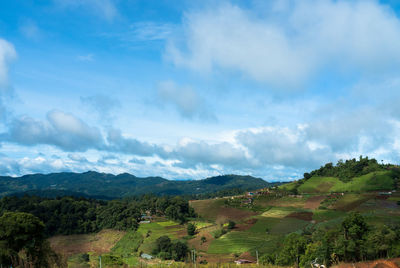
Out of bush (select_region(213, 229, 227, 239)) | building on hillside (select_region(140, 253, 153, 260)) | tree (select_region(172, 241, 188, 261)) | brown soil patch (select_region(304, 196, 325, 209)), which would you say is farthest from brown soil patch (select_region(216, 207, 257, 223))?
building on hillside (select_region(140, 253, 153, 260))

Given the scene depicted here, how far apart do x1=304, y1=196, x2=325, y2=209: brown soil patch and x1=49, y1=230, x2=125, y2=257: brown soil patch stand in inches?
2386

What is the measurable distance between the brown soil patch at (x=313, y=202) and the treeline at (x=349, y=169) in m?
26.6

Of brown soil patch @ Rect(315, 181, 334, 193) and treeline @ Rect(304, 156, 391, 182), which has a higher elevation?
treeline @ Rect(304, 156, 391, 182)

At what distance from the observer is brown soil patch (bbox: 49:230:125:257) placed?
264ft

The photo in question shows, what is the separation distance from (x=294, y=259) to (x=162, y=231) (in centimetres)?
5335

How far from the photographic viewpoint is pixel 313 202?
9731 centimetres

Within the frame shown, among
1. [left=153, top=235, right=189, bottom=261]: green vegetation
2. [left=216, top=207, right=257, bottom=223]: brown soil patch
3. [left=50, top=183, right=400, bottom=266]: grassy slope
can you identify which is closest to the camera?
[left=153, top=235, right=189, bottom=261]: green vegetation

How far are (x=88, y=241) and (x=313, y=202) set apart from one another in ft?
244

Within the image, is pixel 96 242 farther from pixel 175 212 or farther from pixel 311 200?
pixel 311 200

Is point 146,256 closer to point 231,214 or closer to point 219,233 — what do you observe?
point 219,233

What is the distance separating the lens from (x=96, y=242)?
8688 cm

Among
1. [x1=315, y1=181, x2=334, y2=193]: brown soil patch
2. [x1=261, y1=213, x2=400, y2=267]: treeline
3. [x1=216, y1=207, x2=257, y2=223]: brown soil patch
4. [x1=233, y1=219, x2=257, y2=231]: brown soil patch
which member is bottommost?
[x1=233, y1=219, x2=257, y2=231]: brown soil patch

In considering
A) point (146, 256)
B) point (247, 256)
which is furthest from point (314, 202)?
point (146, 256)

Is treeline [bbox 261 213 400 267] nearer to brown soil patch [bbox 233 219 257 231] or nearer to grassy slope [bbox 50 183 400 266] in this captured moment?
grassy slope [bbox 50 183 400 266]
